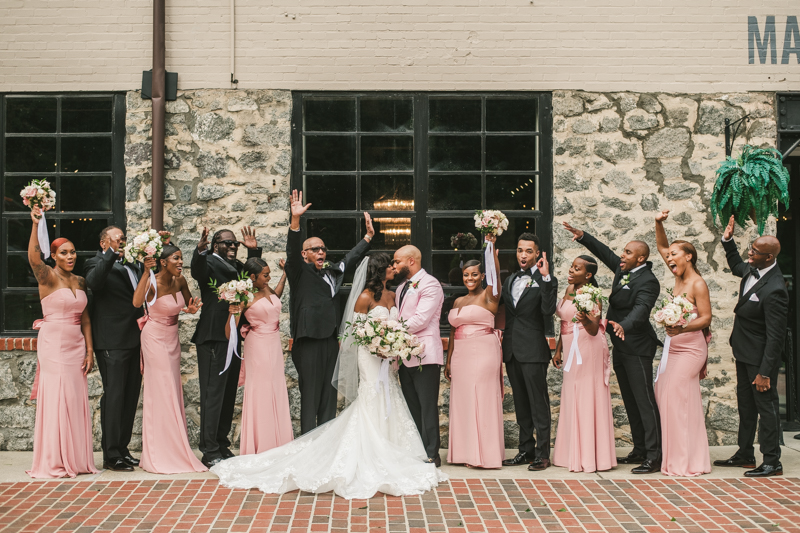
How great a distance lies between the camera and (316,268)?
685 centimetres

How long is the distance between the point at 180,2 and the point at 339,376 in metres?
4.46

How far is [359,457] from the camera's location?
5.91 meters

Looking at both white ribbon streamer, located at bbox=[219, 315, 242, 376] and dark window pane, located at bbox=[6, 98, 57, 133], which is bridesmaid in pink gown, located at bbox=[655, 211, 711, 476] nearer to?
white ribbon streamer, located at bbox=[219, 315, 242, 376]

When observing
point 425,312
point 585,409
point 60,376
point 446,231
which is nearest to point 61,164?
point 60,376

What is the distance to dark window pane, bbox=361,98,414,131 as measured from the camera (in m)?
8.06

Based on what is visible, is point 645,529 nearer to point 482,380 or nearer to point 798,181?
point 482,380

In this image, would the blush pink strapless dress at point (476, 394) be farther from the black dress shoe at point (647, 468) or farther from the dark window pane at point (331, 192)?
the dark window pane at point (331, 192)

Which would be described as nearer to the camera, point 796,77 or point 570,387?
point 570,387

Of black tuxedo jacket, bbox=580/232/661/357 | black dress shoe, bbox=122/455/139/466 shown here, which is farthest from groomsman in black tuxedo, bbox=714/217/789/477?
black dress shoe, bbox=122/455/139/466

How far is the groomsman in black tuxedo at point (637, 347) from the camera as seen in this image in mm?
6527

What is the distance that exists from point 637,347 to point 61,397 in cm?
517

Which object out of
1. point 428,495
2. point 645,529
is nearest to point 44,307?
point 428,495

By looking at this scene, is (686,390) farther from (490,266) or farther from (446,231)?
(446,231)

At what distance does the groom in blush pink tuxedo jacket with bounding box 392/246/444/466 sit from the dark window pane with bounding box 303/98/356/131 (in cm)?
203
